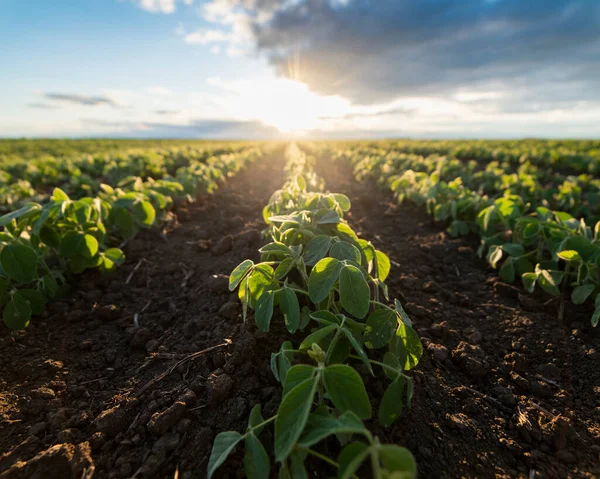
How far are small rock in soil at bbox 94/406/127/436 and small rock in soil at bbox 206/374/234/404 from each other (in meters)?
0.38

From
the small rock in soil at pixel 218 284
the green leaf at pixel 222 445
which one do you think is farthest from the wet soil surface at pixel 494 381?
the small rock in soil at pixel 218 284

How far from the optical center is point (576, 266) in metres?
2.66

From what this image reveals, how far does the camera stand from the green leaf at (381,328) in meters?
1.48

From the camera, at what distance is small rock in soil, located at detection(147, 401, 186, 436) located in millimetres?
1463

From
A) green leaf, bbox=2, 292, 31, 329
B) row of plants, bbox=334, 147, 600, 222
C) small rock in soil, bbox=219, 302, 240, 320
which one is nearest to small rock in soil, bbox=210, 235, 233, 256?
small rock in soil, bbox=219, 302, 240, 320

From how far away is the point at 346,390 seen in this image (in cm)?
106

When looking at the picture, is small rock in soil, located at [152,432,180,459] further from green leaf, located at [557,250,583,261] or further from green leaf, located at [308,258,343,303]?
green leaf, located at [557,250,583,261]

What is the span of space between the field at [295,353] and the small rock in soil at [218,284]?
15 mm

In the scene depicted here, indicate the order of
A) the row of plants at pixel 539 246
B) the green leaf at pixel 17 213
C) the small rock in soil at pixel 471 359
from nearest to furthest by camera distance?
the small rock in soil at pixel 471 359, the green leaf at pixel 17 213, the row of plants at pixel 539 246

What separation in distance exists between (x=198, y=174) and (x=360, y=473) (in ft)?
19.3

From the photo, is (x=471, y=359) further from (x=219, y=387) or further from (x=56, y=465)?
(x=56, y=465)

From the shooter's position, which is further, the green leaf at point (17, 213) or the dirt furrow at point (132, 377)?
the green leaf at point (17, 213)

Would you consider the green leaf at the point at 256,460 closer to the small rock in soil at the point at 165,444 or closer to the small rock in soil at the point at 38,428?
the small rock in soil at the point at 165,444

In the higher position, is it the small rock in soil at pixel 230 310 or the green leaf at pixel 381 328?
the green leaf at pixel 381 328
